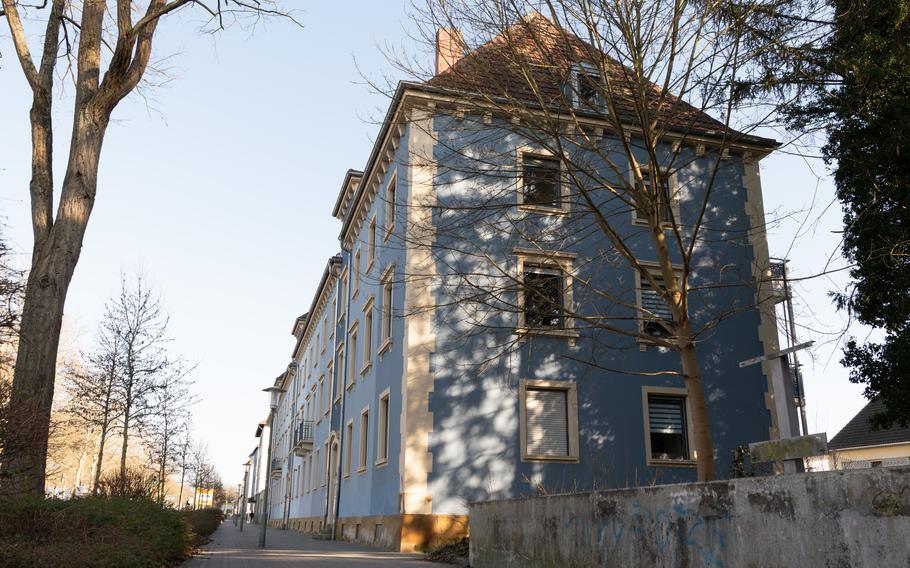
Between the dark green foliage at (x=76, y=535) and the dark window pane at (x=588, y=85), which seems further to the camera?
the dark window pane at (x=588, y=85)

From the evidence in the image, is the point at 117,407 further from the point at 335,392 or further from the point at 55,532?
the point at 55,532

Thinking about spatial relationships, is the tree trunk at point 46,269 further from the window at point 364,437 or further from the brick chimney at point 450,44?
the window at point 364,437

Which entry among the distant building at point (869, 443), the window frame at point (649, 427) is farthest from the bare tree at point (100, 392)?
the distant building at point (869, 443)

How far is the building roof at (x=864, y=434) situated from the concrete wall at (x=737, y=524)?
25888 mm

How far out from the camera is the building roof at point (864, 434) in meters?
30.3

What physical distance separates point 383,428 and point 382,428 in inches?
2.2

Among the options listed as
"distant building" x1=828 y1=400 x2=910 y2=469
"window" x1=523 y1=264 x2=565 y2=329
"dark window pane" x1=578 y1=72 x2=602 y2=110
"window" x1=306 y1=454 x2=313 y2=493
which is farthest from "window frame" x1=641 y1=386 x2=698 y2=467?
"window" x1=306 y1=454 x2=313 y2=493

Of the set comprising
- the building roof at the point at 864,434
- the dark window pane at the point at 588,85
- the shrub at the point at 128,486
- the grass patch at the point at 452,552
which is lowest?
the grass patch at the point at 452,552

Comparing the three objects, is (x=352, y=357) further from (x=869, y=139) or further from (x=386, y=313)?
(x=869, y=139)

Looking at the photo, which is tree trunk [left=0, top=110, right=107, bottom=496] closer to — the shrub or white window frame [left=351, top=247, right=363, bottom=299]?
the shrub

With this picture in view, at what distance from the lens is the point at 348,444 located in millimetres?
24547

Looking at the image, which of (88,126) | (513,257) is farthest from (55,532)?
(513,257)

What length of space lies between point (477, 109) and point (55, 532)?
321 inches

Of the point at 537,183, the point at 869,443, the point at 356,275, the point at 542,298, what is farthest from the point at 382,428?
the point at 869,443
